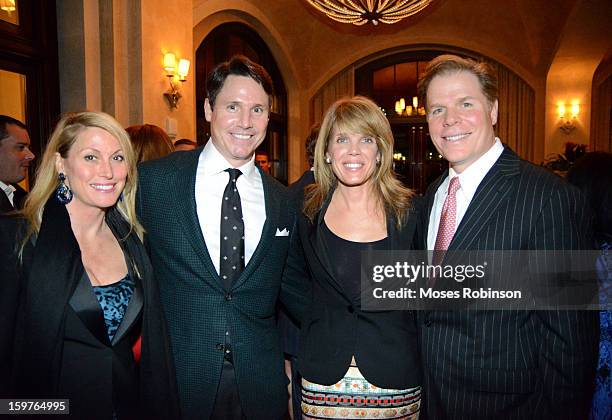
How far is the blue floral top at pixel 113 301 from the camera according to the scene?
175cm

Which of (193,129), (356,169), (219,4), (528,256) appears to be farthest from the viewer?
(219,4)

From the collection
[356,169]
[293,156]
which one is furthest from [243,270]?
[293,156]

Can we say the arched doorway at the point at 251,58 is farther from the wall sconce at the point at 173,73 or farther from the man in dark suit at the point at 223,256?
the man in dark suit at the point at 223,256

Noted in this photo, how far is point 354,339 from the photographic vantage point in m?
1.98

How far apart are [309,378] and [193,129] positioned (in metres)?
5.20

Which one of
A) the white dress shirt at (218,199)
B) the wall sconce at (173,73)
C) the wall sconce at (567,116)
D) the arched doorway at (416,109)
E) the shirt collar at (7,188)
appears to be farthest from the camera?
the arched doorway at (416,109)

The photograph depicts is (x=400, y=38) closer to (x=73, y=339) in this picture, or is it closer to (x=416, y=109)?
(x=416, y=109)

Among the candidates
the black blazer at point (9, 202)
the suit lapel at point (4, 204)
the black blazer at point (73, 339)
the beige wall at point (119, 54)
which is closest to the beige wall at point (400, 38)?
the beige wall at point (119, 54)

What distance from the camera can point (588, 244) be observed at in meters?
1.63

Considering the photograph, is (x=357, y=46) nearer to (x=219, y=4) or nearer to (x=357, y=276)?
(x=219, y=4)

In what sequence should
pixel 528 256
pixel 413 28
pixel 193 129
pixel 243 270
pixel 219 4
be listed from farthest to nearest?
1. pixel 413 28
2. pixel 219 4
3. pixel 193 129
4. pixel 243 270
5. pixel 528 256

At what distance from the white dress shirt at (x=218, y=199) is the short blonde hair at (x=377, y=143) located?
0.90 ft

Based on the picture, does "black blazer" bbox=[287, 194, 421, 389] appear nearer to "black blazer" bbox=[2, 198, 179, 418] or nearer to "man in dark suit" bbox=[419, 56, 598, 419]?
"man in dark suit" bbox=[419, 56, 598, 419]

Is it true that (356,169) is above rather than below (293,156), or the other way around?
below
